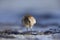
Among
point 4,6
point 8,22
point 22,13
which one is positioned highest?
point 4,6

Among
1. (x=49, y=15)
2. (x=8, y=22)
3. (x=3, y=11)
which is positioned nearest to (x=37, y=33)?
(x=49, y=15)

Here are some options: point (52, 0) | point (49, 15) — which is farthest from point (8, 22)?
point (52, 0)

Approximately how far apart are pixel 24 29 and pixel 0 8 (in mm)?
408

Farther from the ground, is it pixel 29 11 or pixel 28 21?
pixel 29 11

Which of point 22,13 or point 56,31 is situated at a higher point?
point 22,13

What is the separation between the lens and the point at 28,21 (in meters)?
1.41

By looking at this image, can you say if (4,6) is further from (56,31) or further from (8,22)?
(56,31)

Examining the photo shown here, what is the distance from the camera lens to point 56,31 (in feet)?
4.61

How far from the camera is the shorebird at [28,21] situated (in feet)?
4.63

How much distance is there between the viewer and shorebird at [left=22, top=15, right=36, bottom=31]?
1411 millimetres

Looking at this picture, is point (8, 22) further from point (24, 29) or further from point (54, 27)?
point (54, 27)

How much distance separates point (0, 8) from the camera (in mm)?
1477

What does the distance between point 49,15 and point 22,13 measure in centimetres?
34

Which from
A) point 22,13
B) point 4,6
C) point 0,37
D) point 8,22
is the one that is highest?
point 4,6
